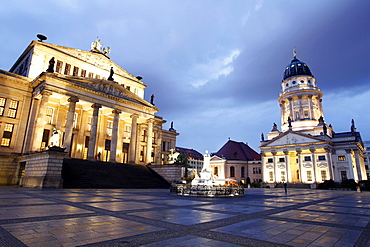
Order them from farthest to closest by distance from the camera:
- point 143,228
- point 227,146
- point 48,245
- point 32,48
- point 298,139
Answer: point 227,146
point 298,139
point 32,48
point 143,228
point 48,245

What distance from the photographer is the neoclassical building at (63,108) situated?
31.1 metres

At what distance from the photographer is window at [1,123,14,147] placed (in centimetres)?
3181

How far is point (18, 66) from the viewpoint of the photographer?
4238cm

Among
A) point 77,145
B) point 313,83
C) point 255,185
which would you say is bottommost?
point 255,185

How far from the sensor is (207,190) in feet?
61.0

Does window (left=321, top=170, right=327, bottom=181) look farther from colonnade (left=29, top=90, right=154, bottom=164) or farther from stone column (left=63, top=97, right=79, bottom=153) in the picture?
stone column (left=63, top=97, right=79, bottom=153)

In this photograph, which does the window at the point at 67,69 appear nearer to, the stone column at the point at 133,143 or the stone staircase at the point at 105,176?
the stone column at the point at 133,143

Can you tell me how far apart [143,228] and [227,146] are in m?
80.0

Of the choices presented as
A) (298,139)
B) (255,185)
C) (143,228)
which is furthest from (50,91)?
(298,139)

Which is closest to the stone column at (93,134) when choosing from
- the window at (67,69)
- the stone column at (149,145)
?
the window at (67,69)

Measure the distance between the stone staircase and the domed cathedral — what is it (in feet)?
145

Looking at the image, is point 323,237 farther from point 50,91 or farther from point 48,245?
point 50,91

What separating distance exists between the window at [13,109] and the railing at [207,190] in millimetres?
27558

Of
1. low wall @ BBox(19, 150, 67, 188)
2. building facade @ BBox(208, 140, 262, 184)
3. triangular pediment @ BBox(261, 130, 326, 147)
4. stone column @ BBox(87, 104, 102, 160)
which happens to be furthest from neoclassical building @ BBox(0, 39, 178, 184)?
triangular pediment @ BBox(261, 130, 326, 147)
